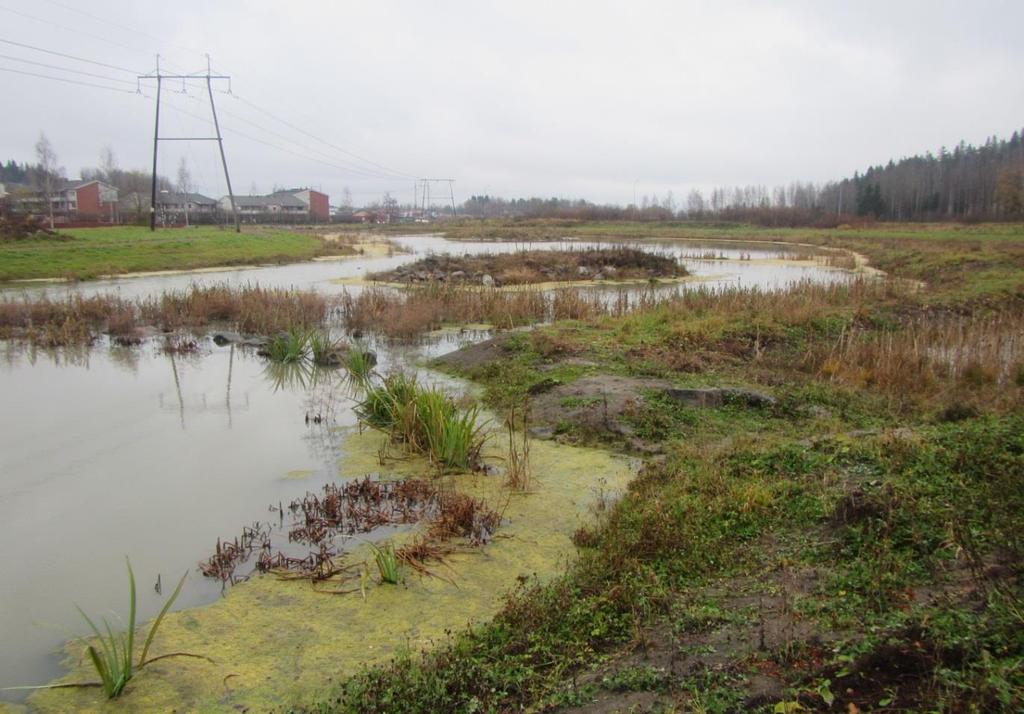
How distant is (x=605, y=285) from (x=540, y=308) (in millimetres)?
9770

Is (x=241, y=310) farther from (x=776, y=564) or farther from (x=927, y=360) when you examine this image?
(x=776, y=564)

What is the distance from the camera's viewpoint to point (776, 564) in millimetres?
4480

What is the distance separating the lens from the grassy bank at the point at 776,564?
315 centimetres

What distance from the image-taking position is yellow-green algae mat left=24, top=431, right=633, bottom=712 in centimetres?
379

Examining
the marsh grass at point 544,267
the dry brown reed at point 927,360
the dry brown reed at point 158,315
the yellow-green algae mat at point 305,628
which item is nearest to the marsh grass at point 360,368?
the dry brown reed at point 158,315

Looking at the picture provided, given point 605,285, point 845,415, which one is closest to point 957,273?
point 605,285

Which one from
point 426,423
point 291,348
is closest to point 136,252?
point 291,348

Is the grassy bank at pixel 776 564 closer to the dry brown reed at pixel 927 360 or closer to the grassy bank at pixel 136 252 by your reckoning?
the dry brown reed at pixel 927 360

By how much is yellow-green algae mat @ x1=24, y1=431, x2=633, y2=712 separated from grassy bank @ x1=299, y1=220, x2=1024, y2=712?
258 mm

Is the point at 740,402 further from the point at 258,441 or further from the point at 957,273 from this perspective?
the point at 957,273

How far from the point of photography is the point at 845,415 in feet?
25.7

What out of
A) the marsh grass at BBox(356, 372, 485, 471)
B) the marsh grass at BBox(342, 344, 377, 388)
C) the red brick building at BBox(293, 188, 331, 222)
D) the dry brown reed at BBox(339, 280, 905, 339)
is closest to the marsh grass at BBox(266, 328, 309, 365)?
the marsh grass at BBox(342, 344, 377, 388)

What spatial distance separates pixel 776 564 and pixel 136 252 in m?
29.9

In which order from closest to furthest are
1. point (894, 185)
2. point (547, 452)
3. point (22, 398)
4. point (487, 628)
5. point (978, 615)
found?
point (978, 615), point (487, 628), point (547, 452), point (22, 398), point (894, 185)
